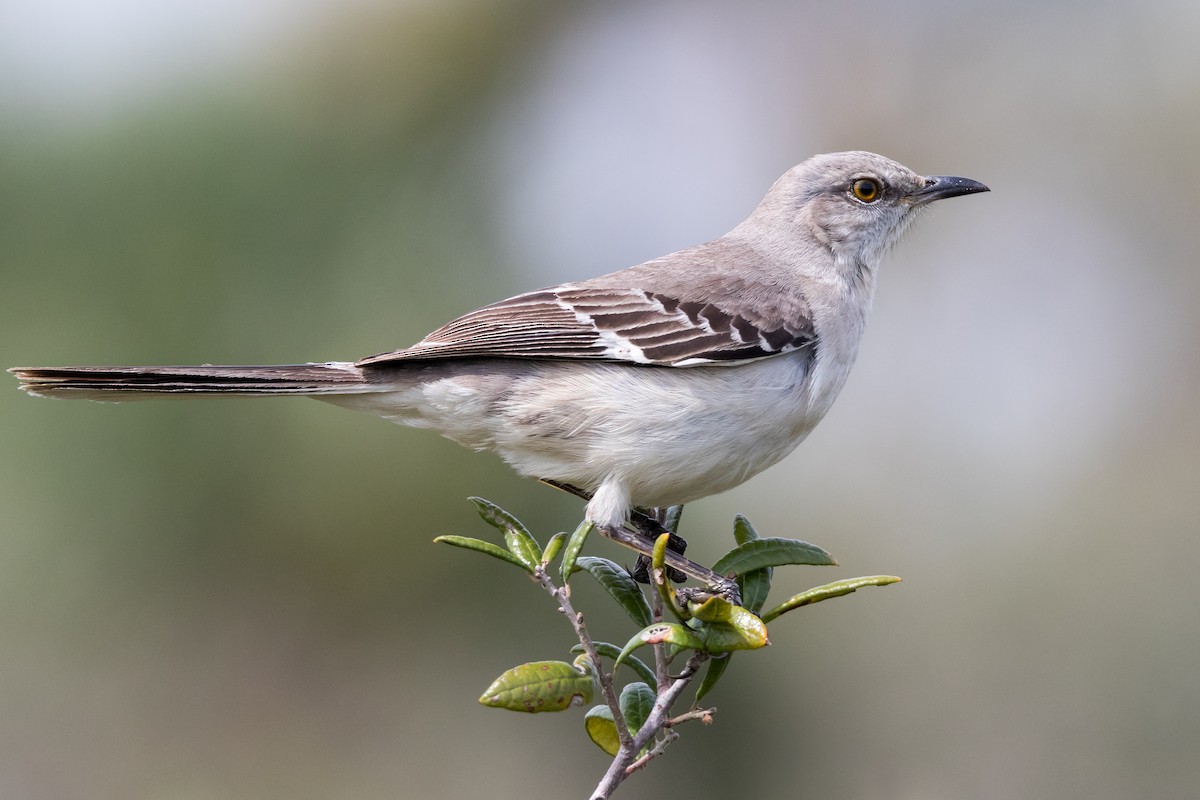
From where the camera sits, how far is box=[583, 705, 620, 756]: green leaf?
2.49 metres

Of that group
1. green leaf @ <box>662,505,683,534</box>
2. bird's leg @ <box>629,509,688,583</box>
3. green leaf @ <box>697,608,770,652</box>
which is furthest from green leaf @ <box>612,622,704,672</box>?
green leaf @ <box>662,505,683,534</box>

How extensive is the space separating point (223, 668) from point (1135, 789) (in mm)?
5901

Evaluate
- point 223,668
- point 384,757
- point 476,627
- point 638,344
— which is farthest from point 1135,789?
point 223,668

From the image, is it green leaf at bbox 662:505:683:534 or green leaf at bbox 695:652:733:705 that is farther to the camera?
green leaf at bbox 662:505:683:534

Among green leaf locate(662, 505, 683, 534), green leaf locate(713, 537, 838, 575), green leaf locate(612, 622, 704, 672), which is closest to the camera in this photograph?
green leaf locate(612, 622, 704, 672)

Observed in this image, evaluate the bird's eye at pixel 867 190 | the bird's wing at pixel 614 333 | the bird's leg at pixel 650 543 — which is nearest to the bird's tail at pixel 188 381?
the bird's wing at pixel 614 333

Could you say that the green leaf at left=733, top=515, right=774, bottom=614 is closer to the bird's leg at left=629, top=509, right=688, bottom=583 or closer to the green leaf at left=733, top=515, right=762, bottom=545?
the green leaf at left=733, top=515, right=762, bottom=545

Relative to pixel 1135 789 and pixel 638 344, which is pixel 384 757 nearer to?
pixel 638 344

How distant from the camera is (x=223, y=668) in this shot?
20.3 ft

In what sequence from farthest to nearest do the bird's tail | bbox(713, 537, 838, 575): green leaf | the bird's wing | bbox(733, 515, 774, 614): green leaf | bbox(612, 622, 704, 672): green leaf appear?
the bird's wing
the bird's tail
bbox(733, 515, 774, 614): green leaf
bbox(713, 537, 838, 575): green leaf
bbox(612, 622, 704, 672): green leaf

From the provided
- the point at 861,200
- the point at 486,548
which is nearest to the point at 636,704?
the point at 486,548

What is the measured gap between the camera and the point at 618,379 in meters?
3.58

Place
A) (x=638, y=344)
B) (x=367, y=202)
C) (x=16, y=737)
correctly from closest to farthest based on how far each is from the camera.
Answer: (x=638, y=344), (x=16, y=737), (x=367, y=202)

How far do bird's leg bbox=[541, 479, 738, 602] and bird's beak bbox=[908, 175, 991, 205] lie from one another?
6.16 feet
